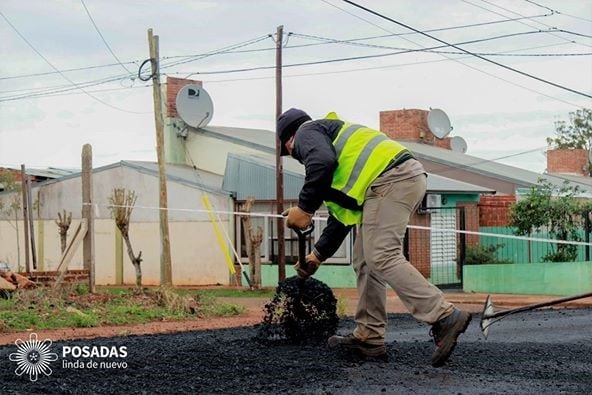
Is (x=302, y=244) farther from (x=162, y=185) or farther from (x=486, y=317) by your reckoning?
(x=162, y=185)

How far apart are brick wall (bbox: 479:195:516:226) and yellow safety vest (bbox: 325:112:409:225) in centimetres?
1993

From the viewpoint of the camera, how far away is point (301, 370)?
6270mm

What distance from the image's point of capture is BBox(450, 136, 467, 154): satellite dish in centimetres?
3894

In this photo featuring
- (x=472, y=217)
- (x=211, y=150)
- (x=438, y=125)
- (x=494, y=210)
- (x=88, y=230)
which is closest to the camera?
(x=88, y=230)

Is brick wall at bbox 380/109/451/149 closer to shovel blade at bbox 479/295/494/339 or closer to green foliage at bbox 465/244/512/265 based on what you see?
green foliage at bbox 465/244/512/265

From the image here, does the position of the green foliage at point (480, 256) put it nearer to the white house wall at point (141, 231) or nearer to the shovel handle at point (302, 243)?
the white house wall at point (141, 231)

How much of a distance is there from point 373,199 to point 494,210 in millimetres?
20375

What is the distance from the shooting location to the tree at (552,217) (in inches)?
862

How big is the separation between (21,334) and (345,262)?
15010mm

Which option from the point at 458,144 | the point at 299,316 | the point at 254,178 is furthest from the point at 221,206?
the point at 299,316

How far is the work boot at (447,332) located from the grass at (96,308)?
625 cm

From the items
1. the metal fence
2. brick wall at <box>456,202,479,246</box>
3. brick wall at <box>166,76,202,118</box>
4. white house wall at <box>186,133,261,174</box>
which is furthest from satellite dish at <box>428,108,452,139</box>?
the metal fence

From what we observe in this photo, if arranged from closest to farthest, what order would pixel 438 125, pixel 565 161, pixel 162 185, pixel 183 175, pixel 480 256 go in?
pixel 480 256 < pixel 162 185 < pixel 183 175 < pixel 438 125 < pixel 565 161

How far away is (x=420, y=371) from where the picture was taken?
251 inches
